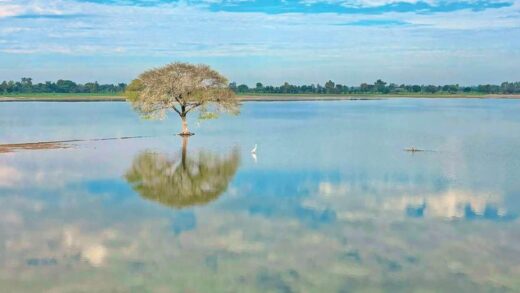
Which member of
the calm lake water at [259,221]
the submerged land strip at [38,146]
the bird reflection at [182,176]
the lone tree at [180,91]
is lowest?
the submerged land strip at [38,146]

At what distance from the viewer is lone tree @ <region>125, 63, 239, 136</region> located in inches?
2071

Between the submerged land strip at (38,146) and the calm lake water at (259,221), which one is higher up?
the calm lake water at (259,221)

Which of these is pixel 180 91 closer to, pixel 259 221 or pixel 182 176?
pixel 182 176

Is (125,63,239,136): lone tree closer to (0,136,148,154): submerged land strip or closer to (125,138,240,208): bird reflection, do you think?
(0,136,148,154): submerged land strip

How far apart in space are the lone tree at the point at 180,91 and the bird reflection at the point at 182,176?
37.4 ft

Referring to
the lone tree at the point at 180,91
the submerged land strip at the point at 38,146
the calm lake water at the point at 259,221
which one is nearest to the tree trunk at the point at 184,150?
the calm lake water at the point at 259,221

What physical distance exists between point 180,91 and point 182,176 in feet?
71.9


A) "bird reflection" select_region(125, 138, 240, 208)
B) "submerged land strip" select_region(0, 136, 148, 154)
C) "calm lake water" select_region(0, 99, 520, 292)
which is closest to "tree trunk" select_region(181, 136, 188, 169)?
"bird reflection" select_region(125, 138, 240, 208)

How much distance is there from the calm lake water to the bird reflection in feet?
0.35

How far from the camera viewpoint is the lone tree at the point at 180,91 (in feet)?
173

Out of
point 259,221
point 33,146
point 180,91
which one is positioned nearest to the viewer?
point 259,221

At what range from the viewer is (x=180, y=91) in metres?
52.8

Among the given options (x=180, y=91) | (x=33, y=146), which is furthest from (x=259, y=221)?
(x=180, y=91)

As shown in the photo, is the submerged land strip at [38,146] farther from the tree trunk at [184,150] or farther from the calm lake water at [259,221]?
the tree trunk at [184,150]
